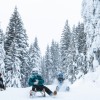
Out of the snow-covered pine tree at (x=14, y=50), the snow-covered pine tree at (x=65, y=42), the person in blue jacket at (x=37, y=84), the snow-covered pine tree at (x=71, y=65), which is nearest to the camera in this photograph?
the person in blue jacket at (x=37, y=84)

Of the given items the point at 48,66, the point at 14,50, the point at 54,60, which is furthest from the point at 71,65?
the point at 54,60

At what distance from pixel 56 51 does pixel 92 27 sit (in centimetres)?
5293

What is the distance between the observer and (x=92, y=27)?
23.5 metres

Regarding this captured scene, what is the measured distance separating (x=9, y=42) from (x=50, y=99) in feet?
89.7

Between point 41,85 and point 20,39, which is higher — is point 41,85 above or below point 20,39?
below

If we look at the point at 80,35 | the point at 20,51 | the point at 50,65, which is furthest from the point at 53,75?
the point at 20,51

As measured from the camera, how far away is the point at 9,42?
131 feet

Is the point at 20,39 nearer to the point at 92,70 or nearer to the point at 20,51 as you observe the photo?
the point at 20,51

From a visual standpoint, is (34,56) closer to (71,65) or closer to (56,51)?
(71,65)

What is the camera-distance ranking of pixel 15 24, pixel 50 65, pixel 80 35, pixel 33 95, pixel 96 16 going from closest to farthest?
pixel 33 95 → pixel 96 16 → pixel 15 24 → pixel 80 35 → pixel 50 65

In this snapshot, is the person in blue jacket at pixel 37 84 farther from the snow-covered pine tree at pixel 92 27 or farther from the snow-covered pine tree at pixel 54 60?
the snow-covered pine tree at pixel 54 60

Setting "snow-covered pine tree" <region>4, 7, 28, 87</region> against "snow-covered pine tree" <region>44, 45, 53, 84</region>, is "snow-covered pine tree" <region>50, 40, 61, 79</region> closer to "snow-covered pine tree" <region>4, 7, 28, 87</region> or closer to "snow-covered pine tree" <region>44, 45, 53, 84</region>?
"snow-covered pine tree" <region>44, 45, 53, 84</region>

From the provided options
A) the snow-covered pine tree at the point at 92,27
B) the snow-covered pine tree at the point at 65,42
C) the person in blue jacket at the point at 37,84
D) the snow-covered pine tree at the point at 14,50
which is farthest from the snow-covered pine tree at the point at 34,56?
the person in blue jacket at the point at 37,84

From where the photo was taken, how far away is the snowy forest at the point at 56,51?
23.3 meters
